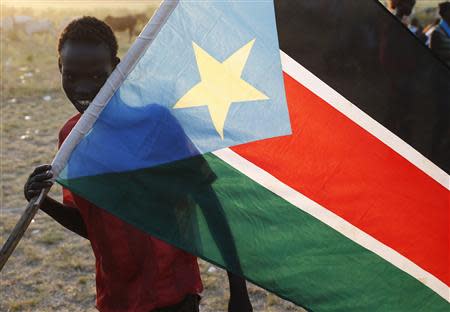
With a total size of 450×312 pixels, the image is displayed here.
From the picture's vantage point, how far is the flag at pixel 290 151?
6.10ft

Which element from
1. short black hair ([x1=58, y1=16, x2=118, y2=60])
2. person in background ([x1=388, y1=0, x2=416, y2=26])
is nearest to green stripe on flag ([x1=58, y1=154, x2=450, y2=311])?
short black hair ([x1=58, y1=16, x2=118, y2=60])

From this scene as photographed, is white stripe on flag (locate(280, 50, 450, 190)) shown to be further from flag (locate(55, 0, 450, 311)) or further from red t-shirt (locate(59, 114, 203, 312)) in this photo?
red t-shirt (locate(59, 114, 203, 312))

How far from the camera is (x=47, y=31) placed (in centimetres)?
1995

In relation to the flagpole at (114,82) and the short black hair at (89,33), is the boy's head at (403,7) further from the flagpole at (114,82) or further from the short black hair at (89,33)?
the flagpole at (114,82)

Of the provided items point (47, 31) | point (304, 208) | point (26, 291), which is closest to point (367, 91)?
point (304, 208)

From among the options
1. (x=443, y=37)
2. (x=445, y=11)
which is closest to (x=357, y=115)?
(x=443, y=37)

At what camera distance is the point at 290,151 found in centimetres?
198

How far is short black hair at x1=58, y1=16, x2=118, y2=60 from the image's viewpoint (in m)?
2.12

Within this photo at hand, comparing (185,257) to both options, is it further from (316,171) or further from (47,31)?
(47,31)

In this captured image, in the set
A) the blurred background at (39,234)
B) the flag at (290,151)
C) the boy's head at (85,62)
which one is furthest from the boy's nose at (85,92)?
the blurred background at (39,234)

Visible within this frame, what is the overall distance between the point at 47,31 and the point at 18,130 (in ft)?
41.2

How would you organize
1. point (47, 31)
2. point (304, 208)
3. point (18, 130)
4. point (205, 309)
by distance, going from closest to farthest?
point (304, 208) → point (205, 309) → point (18, 130) → point (47, 31)

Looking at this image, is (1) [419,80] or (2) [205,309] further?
(2) [205,309]

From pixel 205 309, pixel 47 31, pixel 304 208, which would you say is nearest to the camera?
pixel 304 208
